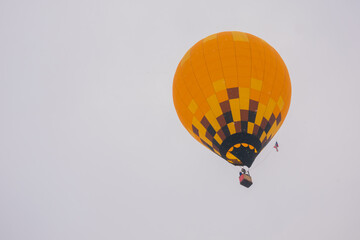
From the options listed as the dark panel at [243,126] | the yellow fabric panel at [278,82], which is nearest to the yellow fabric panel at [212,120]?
the dark panel at [243,126]

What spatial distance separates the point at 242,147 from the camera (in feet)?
31.5

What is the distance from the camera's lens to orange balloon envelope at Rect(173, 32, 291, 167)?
9633 mm

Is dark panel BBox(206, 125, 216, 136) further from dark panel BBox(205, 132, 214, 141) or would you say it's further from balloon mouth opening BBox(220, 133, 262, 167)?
balloon mouth opening BBox(220, 133, 262, 167)

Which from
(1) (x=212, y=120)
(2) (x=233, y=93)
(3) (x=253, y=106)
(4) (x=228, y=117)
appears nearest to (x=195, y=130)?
(1) (x=212, y=120)

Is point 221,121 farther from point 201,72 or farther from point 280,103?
point 280,103

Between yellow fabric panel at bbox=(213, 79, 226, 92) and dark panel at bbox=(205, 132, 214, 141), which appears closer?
yellow fabric panel at bbox=(213, 79, 226, 92)

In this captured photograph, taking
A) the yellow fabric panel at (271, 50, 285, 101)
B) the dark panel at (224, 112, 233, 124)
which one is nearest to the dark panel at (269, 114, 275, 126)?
the yellow fabric panel at (271, 50, 285, 101)

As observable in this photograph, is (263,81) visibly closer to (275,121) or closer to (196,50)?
(275,121)

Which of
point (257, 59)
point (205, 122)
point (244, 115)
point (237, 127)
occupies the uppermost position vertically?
point (257, 59)

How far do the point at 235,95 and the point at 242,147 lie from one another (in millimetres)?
1812

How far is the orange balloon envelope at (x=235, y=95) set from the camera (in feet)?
31.6

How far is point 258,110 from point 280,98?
1.22 meters

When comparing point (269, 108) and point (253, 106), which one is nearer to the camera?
point (253, 106)

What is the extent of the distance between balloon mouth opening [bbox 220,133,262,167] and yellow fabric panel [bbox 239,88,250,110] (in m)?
0.98
